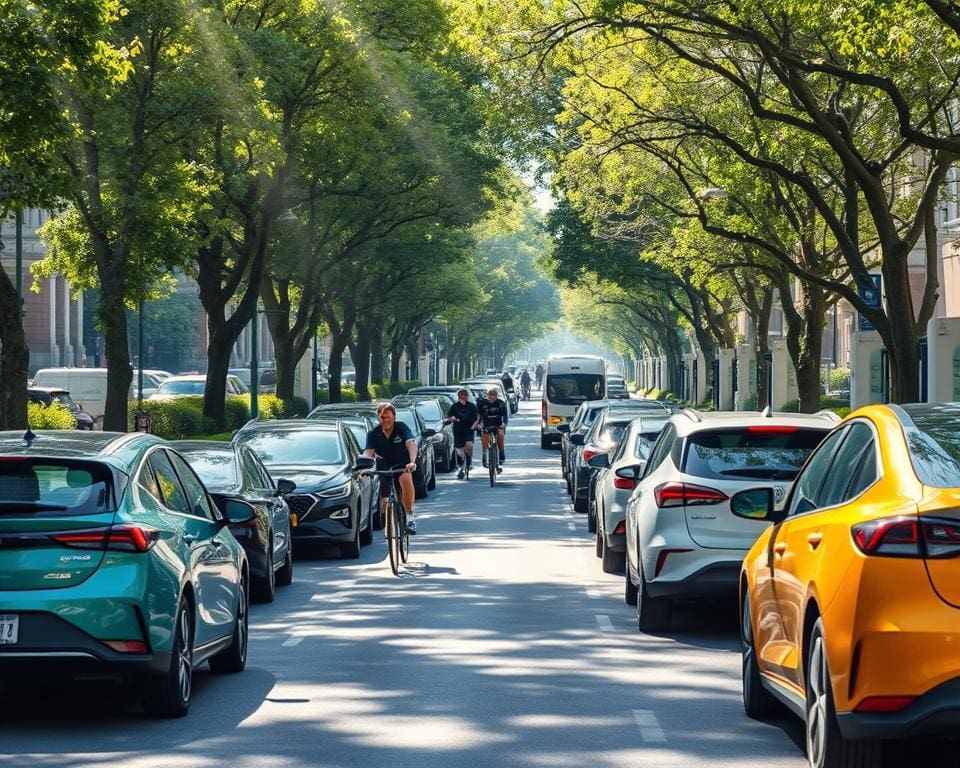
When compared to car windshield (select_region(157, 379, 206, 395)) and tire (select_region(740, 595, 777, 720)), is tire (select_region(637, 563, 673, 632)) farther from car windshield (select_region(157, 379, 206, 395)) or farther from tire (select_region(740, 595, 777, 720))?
car windshield (select_region(157, 379, 206, 395))

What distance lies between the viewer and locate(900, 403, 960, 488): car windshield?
6.55 meters

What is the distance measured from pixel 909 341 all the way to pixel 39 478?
17554mm

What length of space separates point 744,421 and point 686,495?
708mm

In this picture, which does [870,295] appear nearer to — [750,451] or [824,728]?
[750,451]

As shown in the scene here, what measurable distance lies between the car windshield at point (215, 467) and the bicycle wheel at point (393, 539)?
1883mm

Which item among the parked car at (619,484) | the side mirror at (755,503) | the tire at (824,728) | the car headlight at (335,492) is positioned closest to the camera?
the tire at (824,728)

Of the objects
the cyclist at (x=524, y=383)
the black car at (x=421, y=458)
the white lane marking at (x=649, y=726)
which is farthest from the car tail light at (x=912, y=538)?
the cyclist at (x=524, y=383)

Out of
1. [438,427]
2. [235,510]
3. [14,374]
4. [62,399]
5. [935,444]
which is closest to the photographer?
[935,444]

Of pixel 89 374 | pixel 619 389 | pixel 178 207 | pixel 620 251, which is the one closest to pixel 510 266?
pixel 619 389

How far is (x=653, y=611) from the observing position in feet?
43.5

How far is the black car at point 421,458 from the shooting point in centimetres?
3038

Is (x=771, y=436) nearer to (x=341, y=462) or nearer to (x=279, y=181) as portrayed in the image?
(x=341, y=462)

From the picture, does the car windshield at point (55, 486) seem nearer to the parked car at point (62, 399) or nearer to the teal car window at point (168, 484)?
the teal car window at point (168, 484)

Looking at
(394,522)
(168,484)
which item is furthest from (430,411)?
(168,484)
